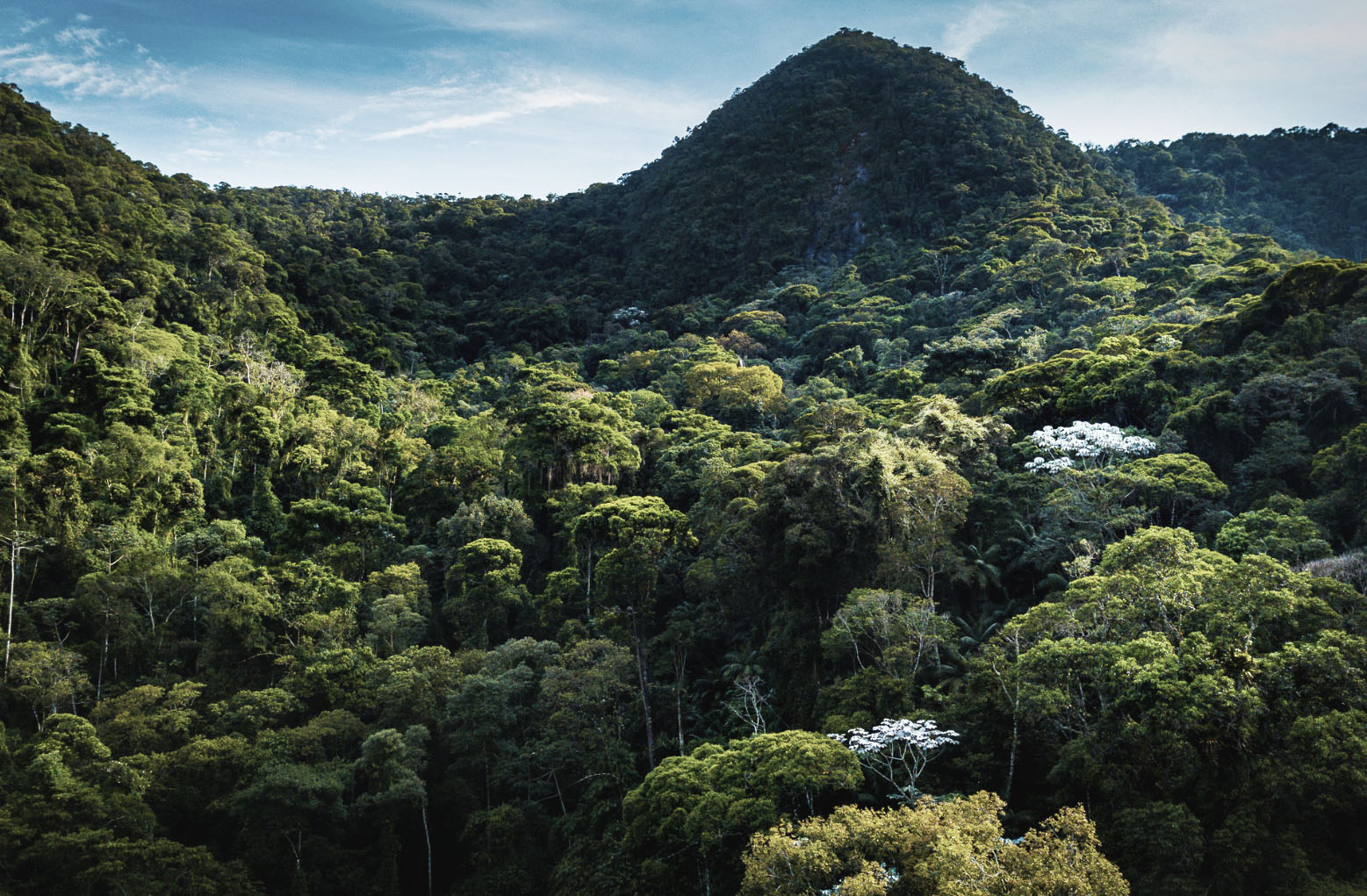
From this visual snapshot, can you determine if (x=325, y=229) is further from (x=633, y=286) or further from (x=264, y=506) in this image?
(x=264, y=506)

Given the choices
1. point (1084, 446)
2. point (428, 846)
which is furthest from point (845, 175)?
point (428, 846)

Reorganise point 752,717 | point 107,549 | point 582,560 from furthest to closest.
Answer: point 582,560 < point 107,549 < point 752,717

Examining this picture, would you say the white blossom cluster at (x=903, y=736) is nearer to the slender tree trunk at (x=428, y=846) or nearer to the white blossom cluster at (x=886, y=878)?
the white blossom cluster at (x=886, y=878)

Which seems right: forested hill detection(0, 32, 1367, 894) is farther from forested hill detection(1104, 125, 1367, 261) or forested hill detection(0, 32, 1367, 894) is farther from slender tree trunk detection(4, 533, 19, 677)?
forested hill detection(1104, 125, 1367, 261)

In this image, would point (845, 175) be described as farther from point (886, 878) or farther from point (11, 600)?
point (886, 878)

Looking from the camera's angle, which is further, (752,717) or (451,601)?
(451,601)

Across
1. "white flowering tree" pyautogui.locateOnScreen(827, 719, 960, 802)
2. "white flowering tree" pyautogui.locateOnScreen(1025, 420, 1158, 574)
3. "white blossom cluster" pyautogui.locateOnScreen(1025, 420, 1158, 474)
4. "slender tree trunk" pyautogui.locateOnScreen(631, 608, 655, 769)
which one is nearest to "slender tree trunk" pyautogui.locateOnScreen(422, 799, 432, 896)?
"slender tree trunk" pyautogui.locateOnScreen(631, 608, 655, 769)

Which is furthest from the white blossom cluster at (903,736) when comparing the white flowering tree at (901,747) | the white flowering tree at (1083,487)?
the white flowering tree at (1083,487)

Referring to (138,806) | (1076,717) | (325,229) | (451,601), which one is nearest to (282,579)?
(451,601)
